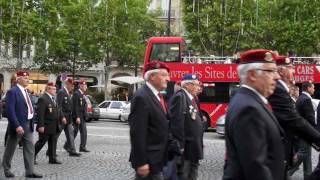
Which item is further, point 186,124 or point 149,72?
point 186,124

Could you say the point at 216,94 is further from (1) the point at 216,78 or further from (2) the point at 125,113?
(2) the point at 125,113

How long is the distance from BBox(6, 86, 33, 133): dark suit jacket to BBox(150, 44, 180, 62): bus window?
16420mm

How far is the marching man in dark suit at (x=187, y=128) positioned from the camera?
25.7ft

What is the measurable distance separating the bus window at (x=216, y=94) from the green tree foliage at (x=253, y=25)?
528 inches

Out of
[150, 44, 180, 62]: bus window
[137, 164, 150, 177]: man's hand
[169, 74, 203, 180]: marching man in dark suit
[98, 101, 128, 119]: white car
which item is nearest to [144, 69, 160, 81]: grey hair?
[137, 164, 150, 177]: man's hand

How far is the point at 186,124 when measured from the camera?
8125mm

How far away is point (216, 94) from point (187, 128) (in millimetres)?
16811

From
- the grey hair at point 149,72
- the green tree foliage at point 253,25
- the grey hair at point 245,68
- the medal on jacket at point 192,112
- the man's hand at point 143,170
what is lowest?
the man's hand at point 143,170

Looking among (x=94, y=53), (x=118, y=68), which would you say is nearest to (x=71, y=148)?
(x=94, y=53)

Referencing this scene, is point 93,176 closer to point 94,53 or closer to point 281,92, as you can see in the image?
point 281,92

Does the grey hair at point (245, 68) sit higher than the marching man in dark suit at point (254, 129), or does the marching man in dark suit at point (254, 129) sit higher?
the grey hair at point (245, 68)

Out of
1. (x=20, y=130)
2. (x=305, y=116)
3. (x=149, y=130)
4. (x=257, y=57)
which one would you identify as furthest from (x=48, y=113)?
(x=257, y=57)

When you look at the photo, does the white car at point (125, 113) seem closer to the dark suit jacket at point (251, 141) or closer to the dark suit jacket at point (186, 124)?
the dark suit jacket at point (186, 124)

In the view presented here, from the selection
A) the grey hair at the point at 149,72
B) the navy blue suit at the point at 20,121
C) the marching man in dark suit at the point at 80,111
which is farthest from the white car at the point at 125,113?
the grey hair at the point at 149,72
